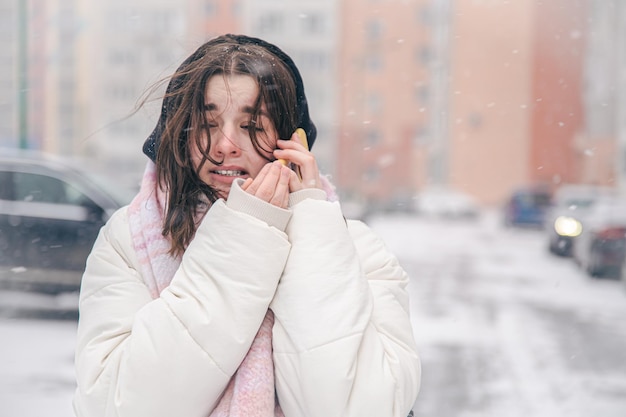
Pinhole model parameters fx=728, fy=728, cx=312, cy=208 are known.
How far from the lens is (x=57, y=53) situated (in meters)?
51.1

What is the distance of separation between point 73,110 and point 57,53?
538 centimetres

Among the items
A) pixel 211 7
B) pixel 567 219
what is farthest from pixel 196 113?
pixel 211 7

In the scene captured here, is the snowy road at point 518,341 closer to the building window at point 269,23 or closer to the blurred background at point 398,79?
the blurred background at point 398,79

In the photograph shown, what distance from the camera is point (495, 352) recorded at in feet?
19.7

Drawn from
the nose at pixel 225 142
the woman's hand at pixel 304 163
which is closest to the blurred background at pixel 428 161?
the nose at pixel 225 142

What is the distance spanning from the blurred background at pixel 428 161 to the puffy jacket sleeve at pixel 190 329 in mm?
455

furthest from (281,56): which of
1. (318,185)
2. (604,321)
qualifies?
(604,321)

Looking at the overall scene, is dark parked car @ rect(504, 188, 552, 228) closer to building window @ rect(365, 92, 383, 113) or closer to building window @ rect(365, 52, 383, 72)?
building window @ rect(365, 92, 383, 113)

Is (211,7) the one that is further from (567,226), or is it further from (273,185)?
(273,185)

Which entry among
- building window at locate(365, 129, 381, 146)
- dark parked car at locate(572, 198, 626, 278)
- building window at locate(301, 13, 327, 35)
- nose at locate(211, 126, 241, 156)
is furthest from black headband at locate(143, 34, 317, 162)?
building window at locate(365, 129, 381, 146)

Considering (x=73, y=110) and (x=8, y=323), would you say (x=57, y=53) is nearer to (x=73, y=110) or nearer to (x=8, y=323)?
(x=73, y=110)

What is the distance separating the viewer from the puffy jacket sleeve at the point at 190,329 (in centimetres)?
123

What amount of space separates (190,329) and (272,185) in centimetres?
29

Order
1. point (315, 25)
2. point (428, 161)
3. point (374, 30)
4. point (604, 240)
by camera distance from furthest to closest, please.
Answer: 1. point (428, 161)
2. point (374, 30)
3. point (315, 25)
4. point (604, 240)
